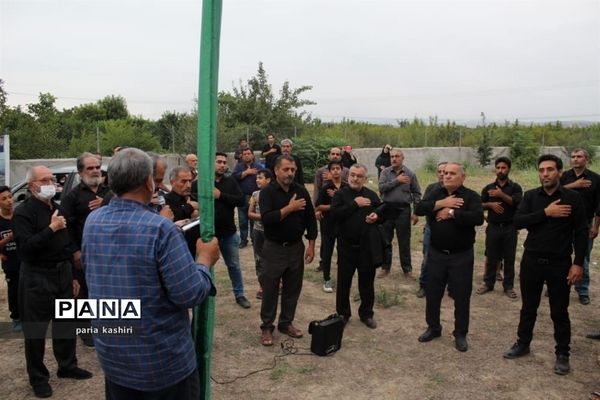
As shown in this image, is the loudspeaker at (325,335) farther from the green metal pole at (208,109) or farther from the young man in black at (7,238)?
the young man in black at (7,238)

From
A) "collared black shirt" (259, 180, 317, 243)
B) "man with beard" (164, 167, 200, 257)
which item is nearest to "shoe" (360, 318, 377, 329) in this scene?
"collared black shirt" (259, 180, 317, 243)

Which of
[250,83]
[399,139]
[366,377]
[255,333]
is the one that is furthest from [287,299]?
[399,139]

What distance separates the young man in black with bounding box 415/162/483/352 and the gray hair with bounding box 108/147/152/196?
11.2 ft

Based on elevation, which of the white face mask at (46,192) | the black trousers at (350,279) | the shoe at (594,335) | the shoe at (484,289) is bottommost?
the shoe at (594,335)

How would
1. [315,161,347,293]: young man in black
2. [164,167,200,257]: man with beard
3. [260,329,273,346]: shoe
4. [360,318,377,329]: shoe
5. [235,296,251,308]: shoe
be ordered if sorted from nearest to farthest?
[164,167,200,257]: man with beard, [260,329,273,346]: shoe, [360,318,377,329]: shoe, [235,296,251,308]: shoe, [315,161,347,293]: young man in black

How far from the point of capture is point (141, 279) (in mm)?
2168

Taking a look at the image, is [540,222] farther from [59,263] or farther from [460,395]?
[59,263]

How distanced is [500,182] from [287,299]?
3361mm

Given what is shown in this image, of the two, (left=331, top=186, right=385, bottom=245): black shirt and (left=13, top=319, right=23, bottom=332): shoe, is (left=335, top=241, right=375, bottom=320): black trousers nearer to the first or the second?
(left=331, top=186, right=385, bottom=245): black shirt

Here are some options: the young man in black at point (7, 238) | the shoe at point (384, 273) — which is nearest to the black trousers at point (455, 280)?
the shoe at point (384, 273)

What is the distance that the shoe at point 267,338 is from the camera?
502 centimetres

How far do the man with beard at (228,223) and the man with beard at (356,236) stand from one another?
127 centimetres

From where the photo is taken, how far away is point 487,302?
20.8 ft

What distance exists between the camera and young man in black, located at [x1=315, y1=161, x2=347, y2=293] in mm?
6258
